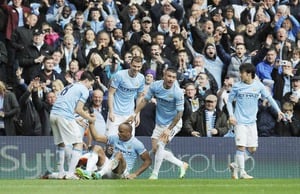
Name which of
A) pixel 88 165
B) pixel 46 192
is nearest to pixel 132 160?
pixel 88 165

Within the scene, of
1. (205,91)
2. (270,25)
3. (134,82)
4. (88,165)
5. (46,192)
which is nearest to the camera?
(46,192)

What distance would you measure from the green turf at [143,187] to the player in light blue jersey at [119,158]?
3.73ft

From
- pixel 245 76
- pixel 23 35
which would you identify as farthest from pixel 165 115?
pixel 23 35

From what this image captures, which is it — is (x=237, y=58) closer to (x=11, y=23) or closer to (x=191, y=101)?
(x=191, y=101)

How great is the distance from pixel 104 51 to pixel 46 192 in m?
9.15

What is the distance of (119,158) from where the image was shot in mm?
20391

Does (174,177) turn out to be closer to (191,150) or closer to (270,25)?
(191,150)

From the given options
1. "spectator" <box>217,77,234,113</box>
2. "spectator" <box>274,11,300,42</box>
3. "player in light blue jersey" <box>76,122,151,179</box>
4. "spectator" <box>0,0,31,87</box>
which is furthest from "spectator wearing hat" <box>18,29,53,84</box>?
"spectator" <box>274,11,300,42</box>

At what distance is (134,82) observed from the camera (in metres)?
21.8

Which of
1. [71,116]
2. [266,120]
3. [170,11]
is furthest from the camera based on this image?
[170,11]

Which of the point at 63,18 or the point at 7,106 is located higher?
the point at 63,18

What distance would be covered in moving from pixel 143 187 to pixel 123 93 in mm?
4663

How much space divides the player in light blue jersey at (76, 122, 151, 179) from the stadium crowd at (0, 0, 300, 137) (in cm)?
119

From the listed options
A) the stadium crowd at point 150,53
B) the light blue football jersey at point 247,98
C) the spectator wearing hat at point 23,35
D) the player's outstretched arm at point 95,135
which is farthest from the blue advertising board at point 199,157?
the spectator wearing hat at point 23,35
